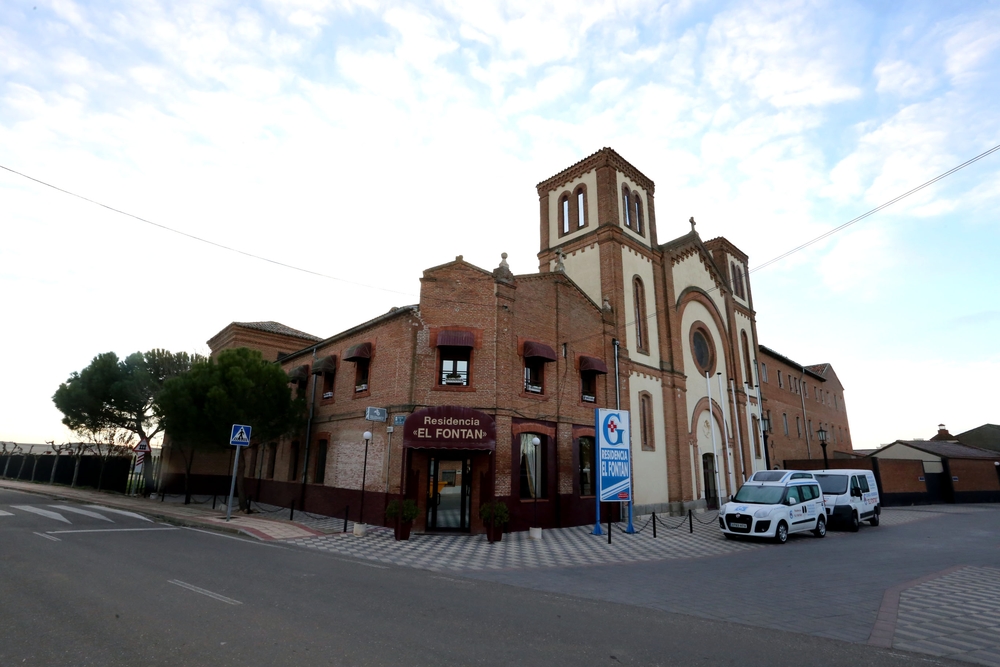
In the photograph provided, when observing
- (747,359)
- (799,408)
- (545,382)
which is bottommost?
(545,382)

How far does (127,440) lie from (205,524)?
1278 inches

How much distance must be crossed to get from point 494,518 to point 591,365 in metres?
7.62

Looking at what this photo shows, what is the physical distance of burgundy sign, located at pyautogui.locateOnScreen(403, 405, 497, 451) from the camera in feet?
50.3

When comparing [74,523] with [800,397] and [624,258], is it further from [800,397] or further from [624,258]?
[800,397]

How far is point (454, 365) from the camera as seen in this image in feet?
57.0

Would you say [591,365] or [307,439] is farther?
[307,439]

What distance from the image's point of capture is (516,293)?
730 inches

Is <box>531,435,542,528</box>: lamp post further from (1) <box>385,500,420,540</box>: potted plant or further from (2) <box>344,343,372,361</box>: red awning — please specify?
(2) <box>344,343,372,361</box>: red awning

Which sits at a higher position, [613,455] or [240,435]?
[240,435]

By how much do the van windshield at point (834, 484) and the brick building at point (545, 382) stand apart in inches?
212

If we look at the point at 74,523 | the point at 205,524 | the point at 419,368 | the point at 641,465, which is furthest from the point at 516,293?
the point at 74,523

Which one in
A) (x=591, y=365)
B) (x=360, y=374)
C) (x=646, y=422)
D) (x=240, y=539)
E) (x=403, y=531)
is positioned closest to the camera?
(x=240, y=539)

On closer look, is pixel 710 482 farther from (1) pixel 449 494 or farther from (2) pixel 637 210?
(1) pixel 449 494

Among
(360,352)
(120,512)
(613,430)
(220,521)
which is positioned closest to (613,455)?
(613,430)
